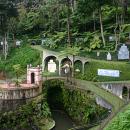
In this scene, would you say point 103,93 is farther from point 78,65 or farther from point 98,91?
point 78,65

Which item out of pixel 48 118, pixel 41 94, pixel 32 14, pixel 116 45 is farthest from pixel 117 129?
pixel 32 14

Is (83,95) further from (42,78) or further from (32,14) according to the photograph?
(32,14)

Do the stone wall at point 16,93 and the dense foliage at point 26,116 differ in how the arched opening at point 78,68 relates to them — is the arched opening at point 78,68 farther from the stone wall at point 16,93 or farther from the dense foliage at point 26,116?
the dense foliage at point 26,116

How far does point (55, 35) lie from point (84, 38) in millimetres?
4799

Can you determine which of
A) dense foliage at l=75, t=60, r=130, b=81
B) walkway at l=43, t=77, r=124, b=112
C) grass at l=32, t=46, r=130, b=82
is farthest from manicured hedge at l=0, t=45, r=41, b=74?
walkway at l=43, t=77, r=124, b=112

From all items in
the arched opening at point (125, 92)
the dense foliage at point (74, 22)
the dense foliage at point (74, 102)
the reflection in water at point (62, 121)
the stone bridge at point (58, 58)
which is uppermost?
the dense foliage at point (74, 22)

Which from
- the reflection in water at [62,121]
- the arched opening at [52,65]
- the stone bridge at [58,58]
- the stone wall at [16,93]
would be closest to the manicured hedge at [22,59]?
the stone bridge at [58,58]

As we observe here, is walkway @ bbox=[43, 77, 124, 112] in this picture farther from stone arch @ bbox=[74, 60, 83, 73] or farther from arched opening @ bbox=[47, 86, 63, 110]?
stone arch @ bbox=[74, 60, 83, 73]

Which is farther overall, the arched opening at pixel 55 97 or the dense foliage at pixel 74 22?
the dense foliage at pixel 74 22

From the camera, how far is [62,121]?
1741 inches

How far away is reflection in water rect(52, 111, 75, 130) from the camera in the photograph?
4249cm

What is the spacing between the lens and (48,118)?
1690 inches

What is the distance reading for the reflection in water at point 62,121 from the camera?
42491 millimetres

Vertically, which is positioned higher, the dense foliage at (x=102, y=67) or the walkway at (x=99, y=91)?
the dense foliage at (x=102, y=67)
